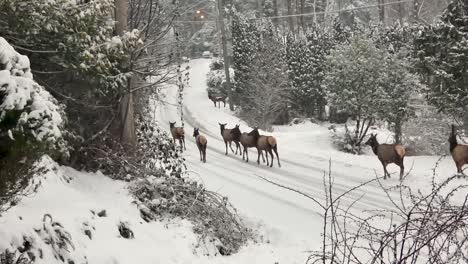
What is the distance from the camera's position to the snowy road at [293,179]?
35.0 feet

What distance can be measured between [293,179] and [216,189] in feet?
9.79

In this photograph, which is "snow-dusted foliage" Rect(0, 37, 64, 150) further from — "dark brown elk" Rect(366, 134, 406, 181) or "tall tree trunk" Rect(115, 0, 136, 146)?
"dark brown elk" Rect(366, 134, 406, 181)

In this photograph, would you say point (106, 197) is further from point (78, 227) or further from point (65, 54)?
point (65, 54)

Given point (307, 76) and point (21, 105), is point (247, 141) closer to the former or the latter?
point (21, 105)

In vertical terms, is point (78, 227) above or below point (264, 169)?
above

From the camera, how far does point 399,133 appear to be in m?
23.9

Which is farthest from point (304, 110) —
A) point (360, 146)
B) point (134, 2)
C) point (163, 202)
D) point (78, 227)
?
point (78, 227)

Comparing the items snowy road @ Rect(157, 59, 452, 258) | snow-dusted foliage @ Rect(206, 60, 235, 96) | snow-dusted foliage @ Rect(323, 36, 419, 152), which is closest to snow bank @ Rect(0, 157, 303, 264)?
snowy road @ Rect(157, 59, 452, 258)

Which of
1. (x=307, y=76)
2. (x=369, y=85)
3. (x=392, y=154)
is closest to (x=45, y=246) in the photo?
(x=392, y=154)

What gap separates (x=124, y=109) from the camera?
34.0 ft

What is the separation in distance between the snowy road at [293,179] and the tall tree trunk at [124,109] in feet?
6.05

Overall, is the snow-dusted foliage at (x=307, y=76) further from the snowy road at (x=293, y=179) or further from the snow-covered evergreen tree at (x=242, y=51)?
the snowy road at (x=293, y=179)

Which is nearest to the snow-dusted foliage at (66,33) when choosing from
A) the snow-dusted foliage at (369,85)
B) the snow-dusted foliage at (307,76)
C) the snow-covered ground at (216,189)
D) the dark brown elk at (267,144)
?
the snow-covered ground at (216,189)

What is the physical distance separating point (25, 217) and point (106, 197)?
94.8 inches
